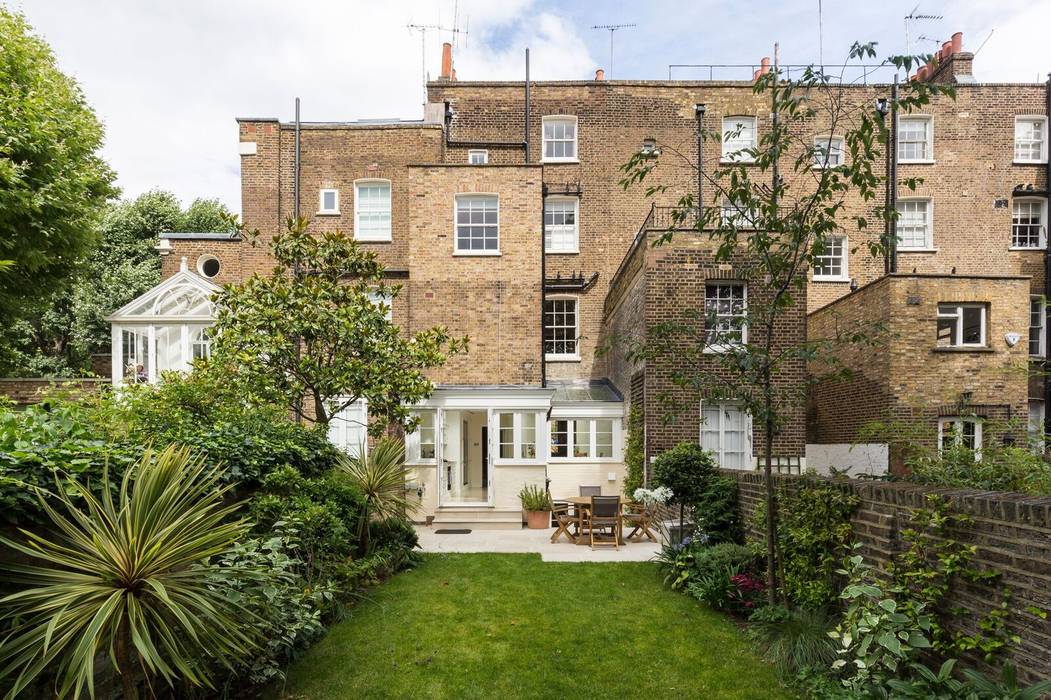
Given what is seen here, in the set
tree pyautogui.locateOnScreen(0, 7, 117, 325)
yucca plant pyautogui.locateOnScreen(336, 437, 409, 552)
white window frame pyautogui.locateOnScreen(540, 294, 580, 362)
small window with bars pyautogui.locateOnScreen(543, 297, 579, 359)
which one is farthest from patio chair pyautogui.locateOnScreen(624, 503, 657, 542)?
tree pyautogui.locateOnScreen(0, 7, 117, 325)

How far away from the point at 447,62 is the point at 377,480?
1733 centimetres

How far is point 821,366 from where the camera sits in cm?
1490

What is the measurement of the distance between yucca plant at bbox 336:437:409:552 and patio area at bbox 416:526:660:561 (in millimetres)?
1573

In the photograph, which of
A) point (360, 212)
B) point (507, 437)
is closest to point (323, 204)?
point (360, 212)

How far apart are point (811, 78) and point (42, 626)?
6799 millimetres

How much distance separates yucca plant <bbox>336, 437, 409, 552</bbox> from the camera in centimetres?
855

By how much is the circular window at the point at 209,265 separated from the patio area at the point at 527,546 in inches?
457

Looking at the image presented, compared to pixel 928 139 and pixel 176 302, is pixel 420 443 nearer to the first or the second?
pixel 176 302

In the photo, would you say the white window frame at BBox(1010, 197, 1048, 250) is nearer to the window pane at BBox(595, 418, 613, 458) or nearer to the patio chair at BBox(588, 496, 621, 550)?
the window pane at BBox(595, 418, 613, 458)

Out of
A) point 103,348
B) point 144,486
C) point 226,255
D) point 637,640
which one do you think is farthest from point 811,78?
point 103,348

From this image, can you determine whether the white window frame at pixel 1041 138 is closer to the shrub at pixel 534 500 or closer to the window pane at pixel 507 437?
the window pane at pixel 507 437

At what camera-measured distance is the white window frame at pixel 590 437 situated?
15.1 m

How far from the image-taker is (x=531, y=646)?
5.84m

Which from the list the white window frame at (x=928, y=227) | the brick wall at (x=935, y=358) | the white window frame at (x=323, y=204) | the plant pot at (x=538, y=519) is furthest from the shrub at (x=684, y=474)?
the white window frame at (x=928, y=227)
